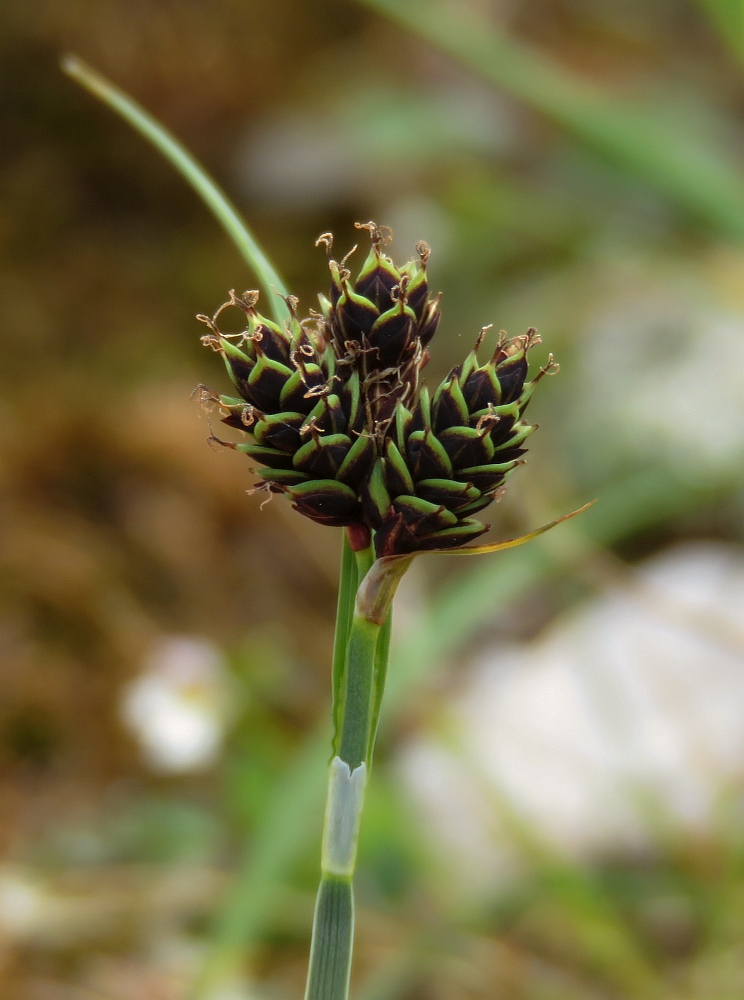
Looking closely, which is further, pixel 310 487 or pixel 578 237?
pixel 578 237

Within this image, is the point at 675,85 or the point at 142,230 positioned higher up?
the point at 675,85

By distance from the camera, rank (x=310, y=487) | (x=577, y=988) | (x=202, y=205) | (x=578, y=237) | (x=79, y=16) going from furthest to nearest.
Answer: (x=202, y=205), (x=79, y=16), (x=578, y=237), (x=577, y=988), (x=310, y=487)

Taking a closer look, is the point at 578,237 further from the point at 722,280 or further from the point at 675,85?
the point at 675,85

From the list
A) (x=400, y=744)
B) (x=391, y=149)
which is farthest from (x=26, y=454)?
(x=391, y=149)

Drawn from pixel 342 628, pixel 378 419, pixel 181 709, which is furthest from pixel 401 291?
pixel 181 709

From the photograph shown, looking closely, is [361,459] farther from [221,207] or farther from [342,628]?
[221,207]

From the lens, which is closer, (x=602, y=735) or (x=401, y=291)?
(x=401, y=291)

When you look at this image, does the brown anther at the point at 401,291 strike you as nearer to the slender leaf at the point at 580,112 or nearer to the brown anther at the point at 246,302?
the brown anther at the point at 246,302
